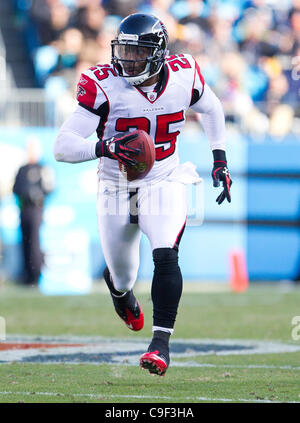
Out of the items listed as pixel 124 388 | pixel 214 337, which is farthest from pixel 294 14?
pixel 124 388

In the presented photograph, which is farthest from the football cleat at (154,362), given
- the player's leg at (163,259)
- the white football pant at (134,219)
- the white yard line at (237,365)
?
the white yard line at (237,365)

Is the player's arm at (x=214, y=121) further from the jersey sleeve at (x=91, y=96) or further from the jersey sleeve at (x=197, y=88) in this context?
the jersey sleeve at (x=91, y=96)

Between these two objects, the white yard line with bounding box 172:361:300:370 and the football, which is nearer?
the football

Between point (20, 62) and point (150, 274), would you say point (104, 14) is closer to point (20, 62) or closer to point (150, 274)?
point (20, 62)

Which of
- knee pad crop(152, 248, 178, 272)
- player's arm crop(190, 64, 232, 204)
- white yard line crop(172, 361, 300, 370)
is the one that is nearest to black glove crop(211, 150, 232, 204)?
player's arm crop(190, 64, 232, 204)

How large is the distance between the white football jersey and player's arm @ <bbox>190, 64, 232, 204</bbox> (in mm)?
12

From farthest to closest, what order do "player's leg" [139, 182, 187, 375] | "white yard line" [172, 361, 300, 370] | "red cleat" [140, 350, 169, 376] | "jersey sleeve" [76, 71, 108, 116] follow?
"white yard line" [172, 361, 300, 370], "jersey sleeve" [76, 71, 108, 116], "player's leg" [139, 182, 187, 375], "red cleat" [140, 350, 169, 376]

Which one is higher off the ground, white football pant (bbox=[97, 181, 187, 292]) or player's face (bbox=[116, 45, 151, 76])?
player's face (bbox=[116, 45, 151, 76])

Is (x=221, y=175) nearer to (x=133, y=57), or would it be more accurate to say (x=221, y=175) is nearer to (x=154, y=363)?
(x=133, y=57)

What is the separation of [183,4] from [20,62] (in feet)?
8.15

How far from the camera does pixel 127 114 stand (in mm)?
4492

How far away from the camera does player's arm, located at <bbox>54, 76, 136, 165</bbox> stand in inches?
164

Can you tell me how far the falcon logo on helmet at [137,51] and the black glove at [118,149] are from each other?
0.39m

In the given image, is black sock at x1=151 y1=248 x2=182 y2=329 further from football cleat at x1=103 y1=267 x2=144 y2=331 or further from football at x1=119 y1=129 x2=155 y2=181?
football cleat at x1=103 y1=267 x2=144 y2=331
